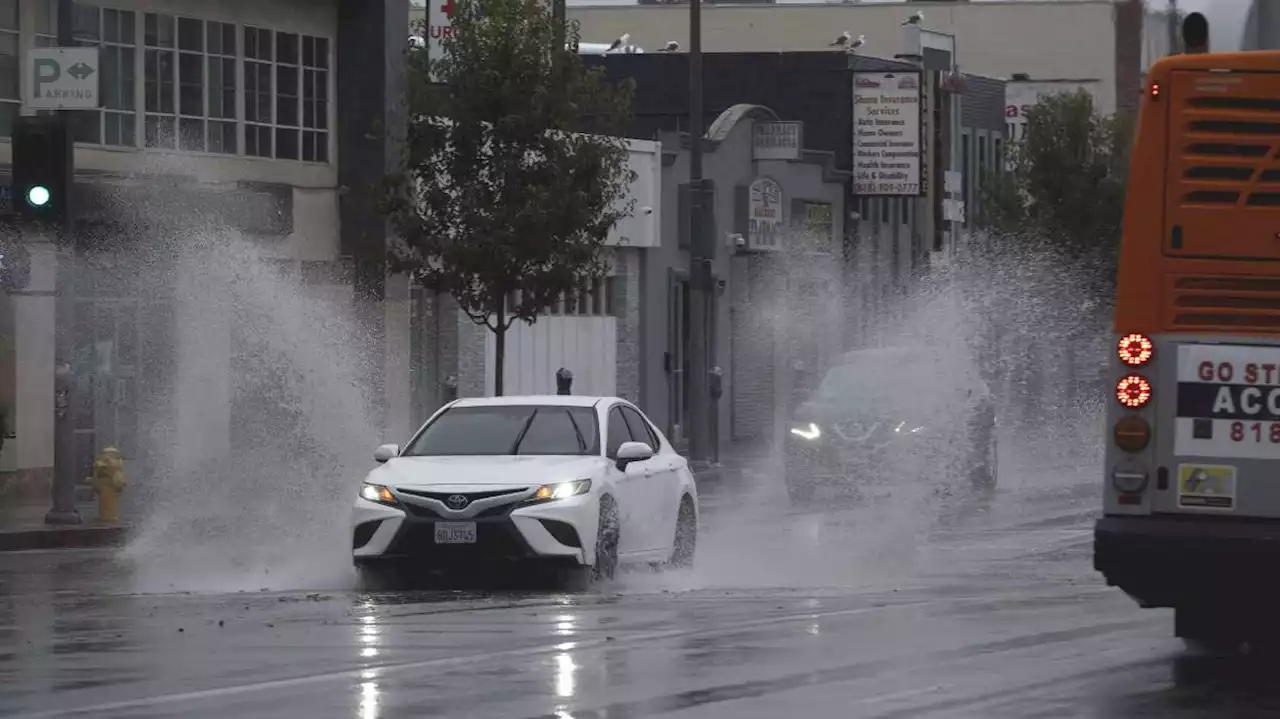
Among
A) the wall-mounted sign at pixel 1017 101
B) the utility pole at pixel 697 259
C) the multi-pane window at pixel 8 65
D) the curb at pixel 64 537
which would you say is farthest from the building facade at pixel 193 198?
the wall-mounted sign at pixel 1017 101

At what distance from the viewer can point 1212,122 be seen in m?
12.7

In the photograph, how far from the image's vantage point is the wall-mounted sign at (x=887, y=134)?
56188mm

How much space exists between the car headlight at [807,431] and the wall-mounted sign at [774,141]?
22825 mm

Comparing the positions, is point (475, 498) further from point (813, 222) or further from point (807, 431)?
point (813, 222)

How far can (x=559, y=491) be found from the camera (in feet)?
59.0

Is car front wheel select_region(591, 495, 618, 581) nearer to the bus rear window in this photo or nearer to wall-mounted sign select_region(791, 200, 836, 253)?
the bus rear window

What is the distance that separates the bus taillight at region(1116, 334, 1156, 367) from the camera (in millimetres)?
12586

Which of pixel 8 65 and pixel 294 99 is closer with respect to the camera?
pixel 8 65

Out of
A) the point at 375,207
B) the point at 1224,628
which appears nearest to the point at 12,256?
the point at 375,207

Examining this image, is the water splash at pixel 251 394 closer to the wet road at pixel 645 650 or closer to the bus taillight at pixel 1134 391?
the wet road at pixel 645 650

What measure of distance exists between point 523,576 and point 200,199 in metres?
16.1

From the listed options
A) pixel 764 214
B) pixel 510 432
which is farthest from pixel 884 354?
pixel 764 214

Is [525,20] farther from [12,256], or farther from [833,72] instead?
[833,72]

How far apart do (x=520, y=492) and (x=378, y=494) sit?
985 mm
